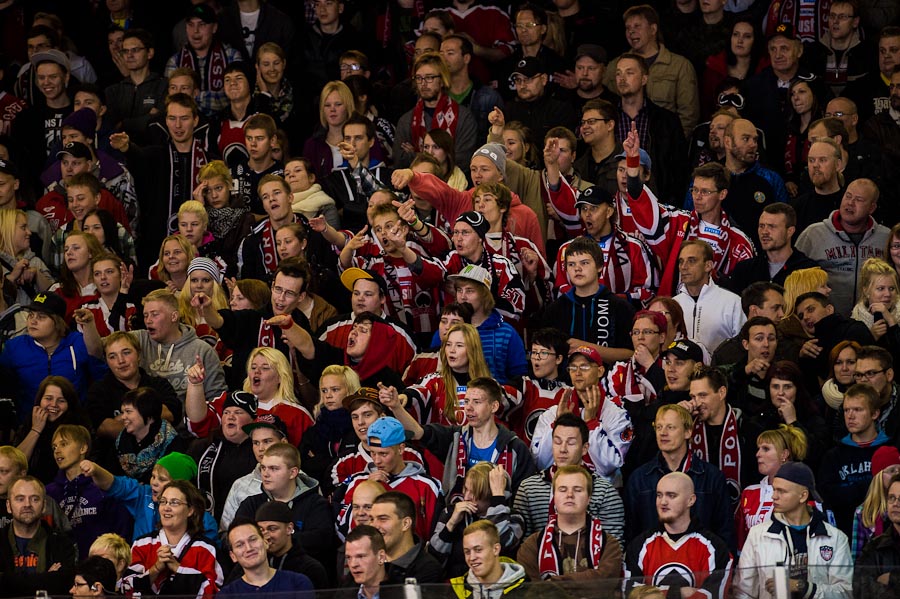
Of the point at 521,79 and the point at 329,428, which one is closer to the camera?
the point at 329,428

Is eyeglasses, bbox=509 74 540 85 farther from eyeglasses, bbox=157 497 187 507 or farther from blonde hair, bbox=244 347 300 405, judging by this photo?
eyeglasses, bbox=157 497 187 507

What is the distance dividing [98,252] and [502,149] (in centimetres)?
283

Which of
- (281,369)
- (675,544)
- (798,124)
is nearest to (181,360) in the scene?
(281,369)

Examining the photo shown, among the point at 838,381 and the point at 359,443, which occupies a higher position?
the point at 838,381

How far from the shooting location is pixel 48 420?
1144 centimetres

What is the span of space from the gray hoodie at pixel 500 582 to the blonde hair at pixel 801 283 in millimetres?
3119

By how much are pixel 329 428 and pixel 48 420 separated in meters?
1.74

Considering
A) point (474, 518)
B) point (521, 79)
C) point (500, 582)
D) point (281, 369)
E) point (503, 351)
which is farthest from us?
point (521, 79)

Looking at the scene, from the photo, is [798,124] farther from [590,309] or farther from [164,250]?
[164,250]

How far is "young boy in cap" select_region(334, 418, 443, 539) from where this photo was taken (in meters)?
10.4

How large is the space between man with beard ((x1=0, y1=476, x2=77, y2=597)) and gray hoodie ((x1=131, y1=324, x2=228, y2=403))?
1.53 metres

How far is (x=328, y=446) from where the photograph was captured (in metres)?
11.1

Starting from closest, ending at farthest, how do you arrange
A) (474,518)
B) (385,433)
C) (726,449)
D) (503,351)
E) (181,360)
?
(474,518)
(385,433)
(726,449)
(503,351)
(181,360)

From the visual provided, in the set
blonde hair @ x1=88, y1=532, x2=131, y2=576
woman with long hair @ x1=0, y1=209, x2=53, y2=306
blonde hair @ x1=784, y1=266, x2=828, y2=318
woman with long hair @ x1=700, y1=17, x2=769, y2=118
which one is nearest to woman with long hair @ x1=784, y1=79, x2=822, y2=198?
woman with long hair @ x1=700, y1=17, x2=769, y2=118
